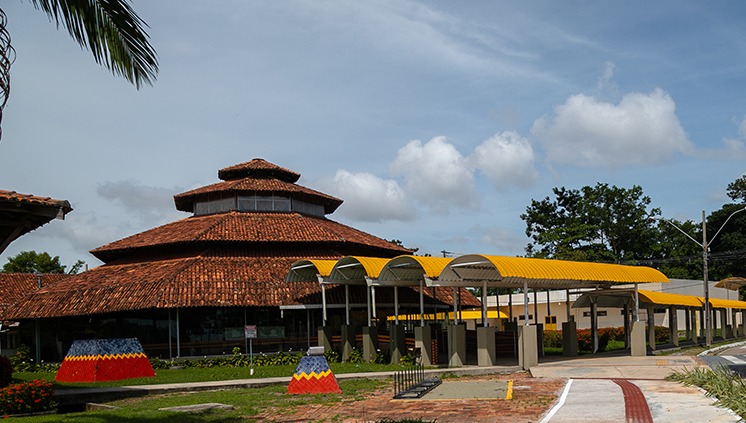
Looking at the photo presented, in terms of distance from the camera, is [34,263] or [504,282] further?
[34,263]

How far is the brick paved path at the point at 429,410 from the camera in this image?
15781mm

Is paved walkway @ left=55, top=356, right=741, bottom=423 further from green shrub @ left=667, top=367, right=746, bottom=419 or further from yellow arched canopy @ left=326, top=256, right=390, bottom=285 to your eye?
yellow arched canopy @ left=326, top=256, right=390, bottom=285

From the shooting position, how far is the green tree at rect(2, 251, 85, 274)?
8654 centimetres

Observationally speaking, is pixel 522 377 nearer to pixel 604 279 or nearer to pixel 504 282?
pixel 504 282

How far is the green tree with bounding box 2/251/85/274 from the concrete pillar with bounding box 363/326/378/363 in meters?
64.0

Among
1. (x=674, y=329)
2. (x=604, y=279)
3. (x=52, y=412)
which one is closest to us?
(x=52, y=412)

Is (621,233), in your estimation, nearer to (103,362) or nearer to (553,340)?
(553,340)

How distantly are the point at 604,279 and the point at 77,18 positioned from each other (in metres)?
24.0

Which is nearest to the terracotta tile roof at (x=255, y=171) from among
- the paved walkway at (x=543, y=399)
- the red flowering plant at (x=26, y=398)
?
the paved walkway at (x=543, y=399)

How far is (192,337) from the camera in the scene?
3453 cm

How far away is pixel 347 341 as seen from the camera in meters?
33.3

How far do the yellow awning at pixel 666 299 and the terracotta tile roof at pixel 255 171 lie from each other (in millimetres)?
20185

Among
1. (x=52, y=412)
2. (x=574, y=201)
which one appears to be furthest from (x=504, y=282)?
(x=574, y=201)

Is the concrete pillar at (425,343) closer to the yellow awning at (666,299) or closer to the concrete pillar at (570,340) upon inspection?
the concrete pillar at (570,340)
